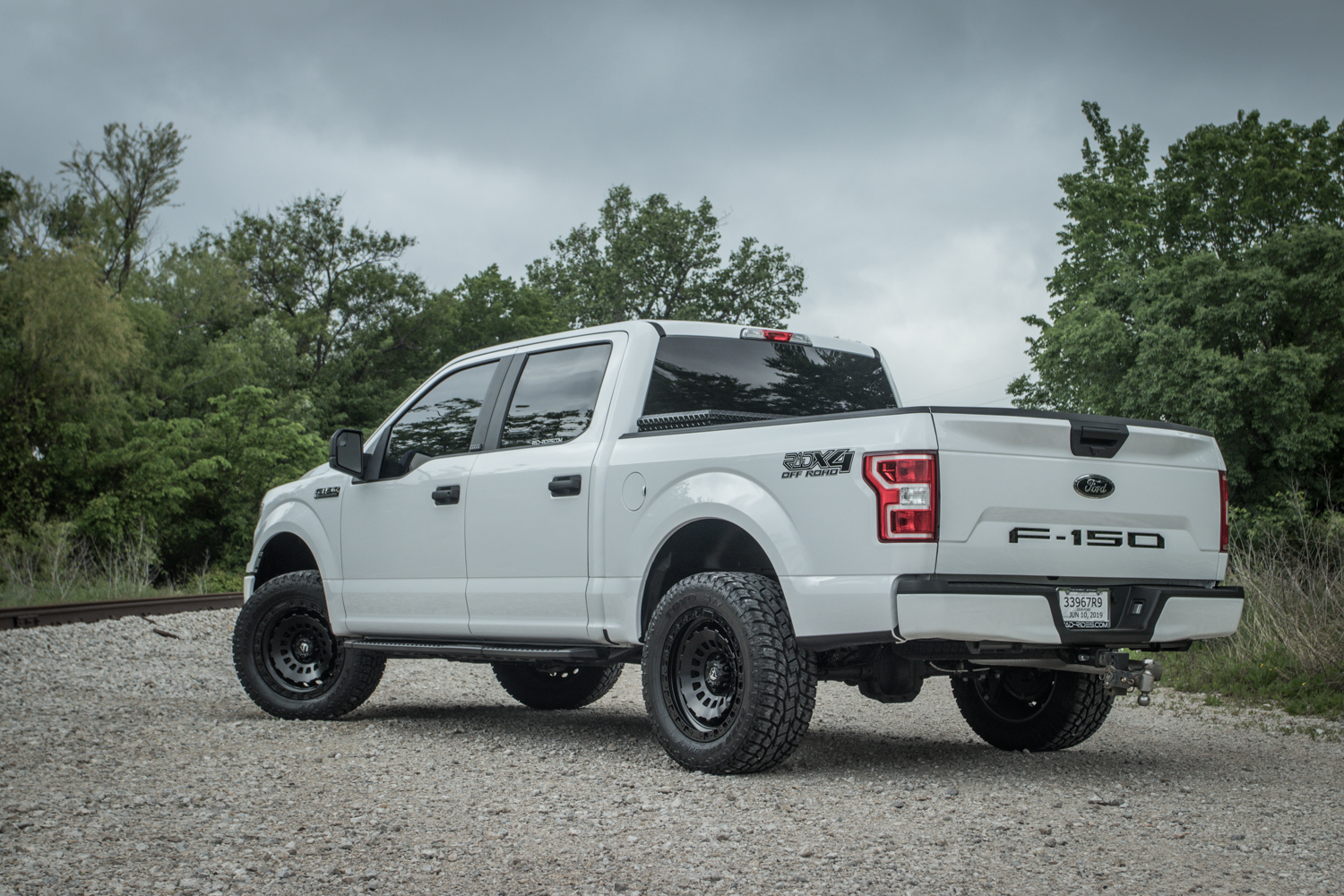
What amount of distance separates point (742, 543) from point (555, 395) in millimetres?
1353

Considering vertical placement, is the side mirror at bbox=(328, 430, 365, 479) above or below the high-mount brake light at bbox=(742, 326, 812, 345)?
below

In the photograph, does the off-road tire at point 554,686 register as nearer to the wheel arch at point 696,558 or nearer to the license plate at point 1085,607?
the wheel arch at point 696,558

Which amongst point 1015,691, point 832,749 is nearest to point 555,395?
point 832,749

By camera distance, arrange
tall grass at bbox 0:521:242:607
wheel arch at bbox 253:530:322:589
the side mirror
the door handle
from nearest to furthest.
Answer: the door handle
the side mirror
wheel arch at bbox 253:530:322:589
tall grass at bbox 0:521:242:607

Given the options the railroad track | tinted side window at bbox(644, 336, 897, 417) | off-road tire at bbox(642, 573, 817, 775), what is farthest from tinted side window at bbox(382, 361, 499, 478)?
the railroad track

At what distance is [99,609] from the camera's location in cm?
1412

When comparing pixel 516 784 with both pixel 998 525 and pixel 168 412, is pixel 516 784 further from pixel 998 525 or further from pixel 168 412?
pixel 168 412

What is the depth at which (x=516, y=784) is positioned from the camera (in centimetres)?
534

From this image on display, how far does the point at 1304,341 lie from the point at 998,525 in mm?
29632

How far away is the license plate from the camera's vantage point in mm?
4965

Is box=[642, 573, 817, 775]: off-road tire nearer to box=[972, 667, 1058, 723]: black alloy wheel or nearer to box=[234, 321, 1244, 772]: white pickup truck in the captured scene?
box=[234, 321, 1244, 772]: white pickup truck

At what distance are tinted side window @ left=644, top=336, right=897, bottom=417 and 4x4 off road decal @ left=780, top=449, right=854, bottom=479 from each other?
1.19 meters

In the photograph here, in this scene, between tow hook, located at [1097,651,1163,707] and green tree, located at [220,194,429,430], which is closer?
tow hook, located at [1097,651,1163,707]

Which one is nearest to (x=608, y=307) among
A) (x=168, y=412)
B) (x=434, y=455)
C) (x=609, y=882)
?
(x=168, y=412)
